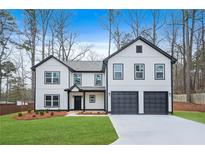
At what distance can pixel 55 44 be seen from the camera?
28.4 metres

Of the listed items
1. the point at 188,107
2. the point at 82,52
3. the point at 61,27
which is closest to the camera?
the point at 188,107

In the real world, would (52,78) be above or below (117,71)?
below

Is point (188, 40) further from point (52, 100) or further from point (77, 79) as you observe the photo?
point (52, 100)

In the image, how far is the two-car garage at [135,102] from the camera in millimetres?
22062

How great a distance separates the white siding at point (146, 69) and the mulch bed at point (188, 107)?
13.1 ft

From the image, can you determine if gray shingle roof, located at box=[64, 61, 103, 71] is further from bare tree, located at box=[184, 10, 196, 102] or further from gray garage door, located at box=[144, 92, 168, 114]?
bare tree, located at box=[184, 10, 196, 102]

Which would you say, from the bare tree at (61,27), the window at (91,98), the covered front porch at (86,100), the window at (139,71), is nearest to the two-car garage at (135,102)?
the window at (139,71)

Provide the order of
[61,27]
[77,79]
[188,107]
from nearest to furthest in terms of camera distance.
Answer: [77,79] → [188,107] → [61,27]

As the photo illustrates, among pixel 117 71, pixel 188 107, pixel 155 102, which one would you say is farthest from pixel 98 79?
pixel 188 107

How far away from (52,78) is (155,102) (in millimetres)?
7924

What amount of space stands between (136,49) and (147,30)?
752 cm

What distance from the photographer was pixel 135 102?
22188mm
